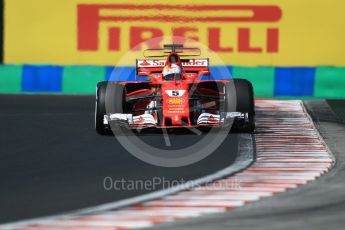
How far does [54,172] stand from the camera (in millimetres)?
11086

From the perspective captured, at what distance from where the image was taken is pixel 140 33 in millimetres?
22469

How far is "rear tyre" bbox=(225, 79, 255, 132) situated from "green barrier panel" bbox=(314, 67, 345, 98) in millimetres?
6830

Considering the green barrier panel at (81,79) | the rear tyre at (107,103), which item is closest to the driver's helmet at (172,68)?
the rear tyre at (107,103)

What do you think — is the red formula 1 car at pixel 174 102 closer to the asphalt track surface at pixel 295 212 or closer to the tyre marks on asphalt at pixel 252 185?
the tyre marks on asphalt at pixel 252 185

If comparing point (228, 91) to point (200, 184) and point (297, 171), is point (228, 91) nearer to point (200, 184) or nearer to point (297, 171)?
point (297, 171)

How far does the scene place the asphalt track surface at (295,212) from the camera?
317 inches

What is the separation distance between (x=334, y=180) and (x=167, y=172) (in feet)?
5.56

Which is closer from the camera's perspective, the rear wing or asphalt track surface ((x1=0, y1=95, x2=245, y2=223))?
asphalt track surface ((x1=0, y1=95, x2=245, y2=223))

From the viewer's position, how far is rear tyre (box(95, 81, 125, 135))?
14.4 meters

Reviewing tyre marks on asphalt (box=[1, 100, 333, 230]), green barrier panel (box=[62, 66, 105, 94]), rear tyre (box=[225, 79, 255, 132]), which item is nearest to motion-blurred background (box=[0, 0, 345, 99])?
green barrier panel (box=[62, 66, 105, 94])

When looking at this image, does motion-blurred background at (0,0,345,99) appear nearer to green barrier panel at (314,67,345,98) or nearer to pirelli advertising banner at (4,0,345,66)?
pirelli advertising banner at (4,0,345,66)

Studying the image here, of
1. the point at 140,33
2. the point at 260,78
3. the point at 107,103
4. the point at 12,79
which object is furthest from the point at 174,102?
the point at 140,33

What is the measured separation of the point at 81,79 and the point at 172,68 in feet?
23.3

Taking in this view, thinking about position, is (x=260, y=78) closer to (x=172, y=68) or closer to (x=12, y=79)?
(x=12, y=79)
